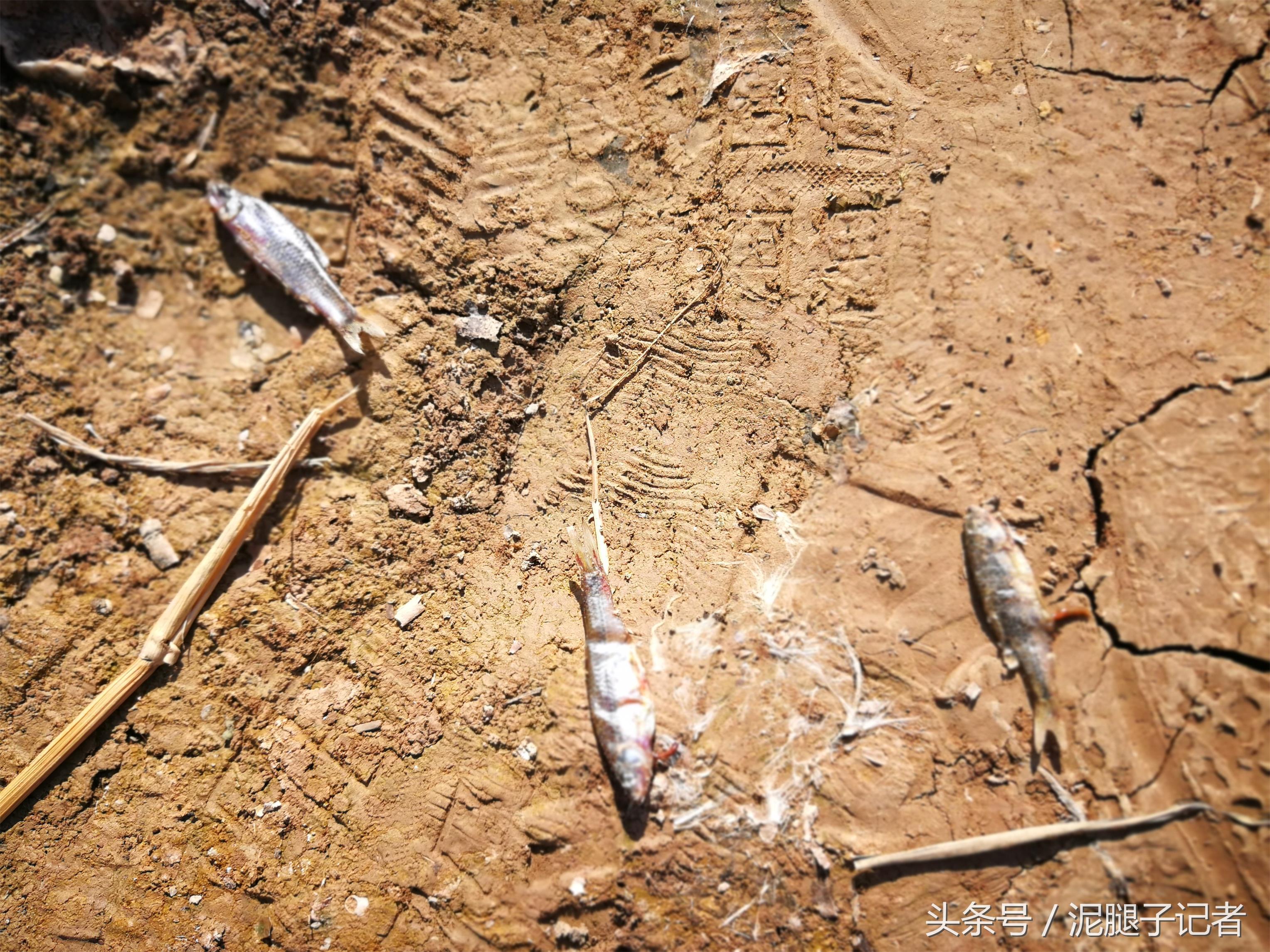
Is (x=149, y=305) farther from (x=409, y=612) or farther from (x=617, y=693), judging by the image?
(x=617, y=693)

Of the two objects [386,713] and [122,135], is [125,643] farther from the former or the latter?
[122,135]

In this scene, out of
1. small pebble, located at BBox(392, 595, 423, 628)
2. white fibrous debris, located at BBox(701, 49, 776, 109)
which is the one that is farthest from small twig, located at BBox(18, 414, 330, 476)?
white fibrous debris, located at BBox(701, 49, 776, 109)

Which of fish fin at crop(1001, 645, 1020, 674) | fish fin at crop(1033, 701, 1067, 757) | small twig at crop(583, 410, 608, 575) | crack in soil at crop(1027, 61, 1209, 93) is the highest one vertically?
crack in soil at crop(1027, 61, 1209, 93)

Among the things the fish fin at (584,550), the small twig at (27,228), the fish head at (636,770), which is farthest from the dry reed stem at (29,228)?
the fish head at (636,770)

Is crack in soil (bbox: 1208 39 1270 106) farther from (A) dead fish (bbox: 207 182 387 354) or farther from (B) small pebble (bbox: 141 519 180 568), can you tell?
(B) small pebble (bbox: 141 519 180 568)

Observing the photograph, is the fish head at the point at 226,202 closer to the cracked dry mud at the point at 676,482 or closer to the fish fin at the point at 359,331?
the cracked dry mud at the point at 676,482
